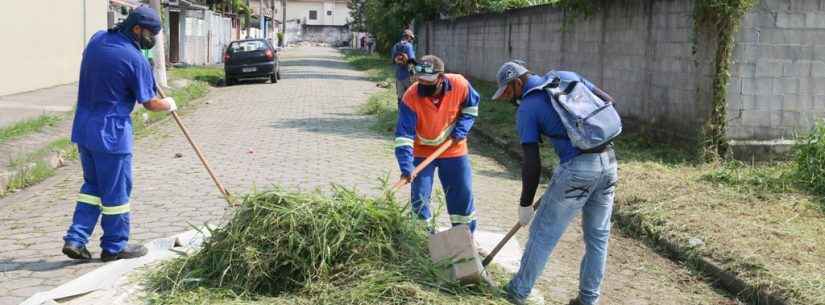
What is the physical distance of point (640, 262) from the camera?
6.21 meters

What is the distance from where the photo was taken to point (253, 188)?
5281mm

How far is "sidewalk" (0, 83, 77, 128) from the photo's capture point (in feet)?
41.7

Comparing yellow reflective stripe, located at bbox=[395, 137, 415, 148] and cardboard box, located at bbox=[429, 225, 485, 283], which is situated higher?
yellow reflective stripe, located at bbox=[395, 137, 415, 148]

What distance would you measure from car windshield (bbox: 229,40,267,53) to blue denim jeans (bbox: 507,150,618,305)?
780 inches

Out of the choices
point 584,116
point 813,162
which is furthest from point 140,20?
point 813,162

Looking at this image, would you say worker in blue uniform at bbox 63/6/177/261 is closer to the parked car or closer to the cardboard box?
the cardboard box

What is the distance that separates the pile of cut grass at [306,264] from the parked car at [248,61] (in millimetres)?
19166

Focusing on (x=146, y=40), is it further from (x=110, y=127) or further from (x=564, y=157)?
(x=564, y=157)

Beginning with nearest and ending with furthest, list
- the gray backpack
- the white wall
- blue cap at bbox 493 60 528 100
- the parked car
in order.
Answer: the gray backpack, blue cap at bbox 493 60 528 100, the parked car, the white wall

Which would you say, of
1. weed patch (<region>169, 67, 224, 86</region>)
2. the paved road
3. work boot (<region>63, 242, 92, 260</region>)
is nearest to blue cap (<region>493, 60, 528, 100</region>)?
the paved road

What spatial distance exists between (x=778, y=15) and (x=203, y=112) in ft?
34.9

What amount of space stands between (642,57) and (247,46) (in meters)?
15.2

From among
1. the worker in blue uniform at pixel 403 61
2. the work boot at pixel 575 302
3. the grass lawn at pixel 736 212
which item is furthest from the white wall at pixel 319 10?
the work boot at pixel 575 302

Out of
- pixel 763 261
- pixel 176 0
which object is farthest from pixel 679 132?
pixel 176 0
